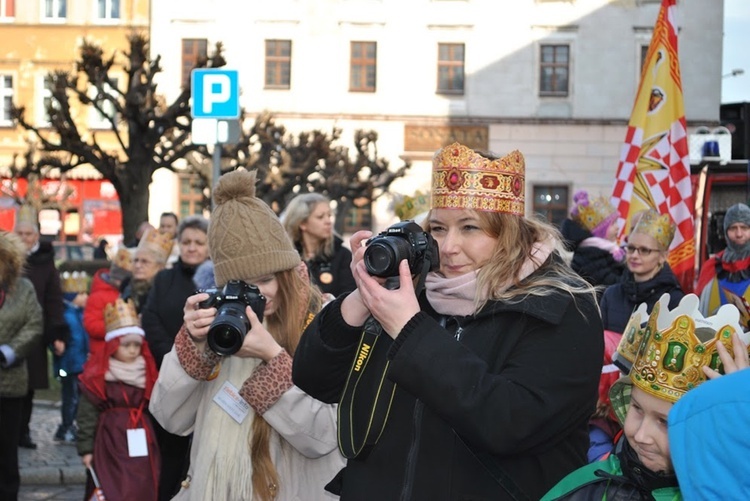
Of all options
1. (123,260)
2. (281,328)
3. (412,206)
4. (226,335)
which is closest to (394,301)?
(226,335)

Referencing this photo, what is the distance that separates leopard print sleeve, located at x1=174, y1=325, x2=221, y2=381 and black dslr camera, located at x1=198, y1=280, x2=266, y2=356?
0.16 meters

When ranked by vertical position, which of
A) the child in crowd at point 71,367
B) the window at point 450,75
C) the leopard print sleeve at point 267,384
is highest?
the window at point 450,75

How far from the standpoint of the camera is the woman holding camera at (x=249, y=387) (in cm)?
346

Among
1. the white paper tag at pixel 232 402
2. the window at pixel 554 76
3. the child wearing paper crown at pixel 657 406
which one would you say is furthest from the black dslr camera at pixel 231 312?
the window at pixel 554 76

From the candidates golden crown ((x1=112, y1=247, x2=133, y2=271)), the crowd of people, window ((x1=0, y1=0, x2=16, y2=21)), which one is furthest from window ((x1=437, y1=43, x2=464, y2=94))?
the crowd of people

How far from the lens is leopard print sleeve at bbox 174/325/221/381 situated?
3.54 m

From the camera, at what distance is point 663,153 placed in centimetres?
859

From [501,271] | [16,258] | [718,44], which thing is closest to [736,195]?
[16,258]

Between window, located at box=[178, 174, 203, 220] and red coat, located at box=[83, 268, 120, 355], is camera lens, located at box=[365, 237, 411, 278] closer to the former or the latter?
red coat, located at box=[83, 268, 120, 355]

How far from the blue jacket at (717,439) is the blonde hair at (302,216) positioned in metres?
5.76

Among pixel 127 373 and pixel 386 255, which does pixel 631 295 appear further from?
pixel 386 255

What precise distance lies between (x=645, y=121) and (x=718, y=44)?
92.4 ft

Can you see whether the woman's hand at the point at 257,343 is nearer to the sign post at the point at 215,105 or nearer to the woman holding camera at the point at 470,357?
the woman holding camera at the point at 470,357

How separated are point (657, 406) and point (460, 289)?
52cm
